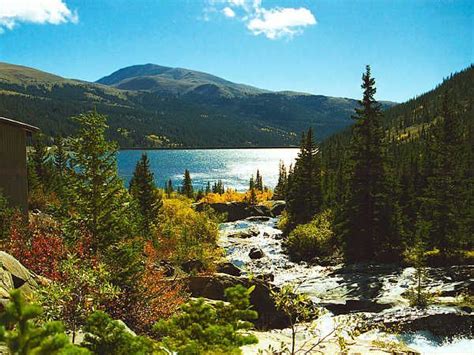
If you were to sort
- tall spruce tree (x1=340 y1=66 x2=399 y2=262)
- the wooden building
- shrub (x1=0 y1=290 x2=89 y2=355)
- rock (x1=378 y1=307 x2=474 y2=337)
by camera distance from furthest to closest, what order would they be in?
tall spruce tree (x1=340 y1=66 x2=399 y2=262) < the wooden building < rock (x1=378 y1=307 x2=474 y2=337) < shrub (x1=0 y1=290 x2=89 y2=355)

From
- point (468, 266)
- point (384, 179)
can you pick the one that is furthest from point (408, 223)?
point (468, 266)

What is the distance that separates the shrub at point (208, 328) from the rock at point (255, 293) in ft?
43.9

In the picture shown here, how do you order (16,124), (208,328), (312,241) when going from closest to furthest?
1. (208,328)
2. (16,124)
3. (312,241)

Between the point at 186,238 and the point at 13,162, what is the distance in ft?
52.1

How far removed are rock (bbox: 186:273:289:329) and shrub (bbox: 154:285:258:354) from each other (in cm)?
1337

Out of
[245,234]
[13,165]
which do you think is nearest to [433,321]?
[13,165]

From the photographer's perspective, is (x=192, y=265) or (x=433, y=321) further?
(x=192, y=265)

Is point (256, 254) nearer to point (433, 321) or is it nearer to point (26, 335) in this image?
Result: point (433, 321)

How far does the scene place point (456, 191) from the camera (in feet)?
108

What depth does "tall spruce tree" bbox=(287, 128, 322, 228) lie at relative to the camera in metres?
53.7

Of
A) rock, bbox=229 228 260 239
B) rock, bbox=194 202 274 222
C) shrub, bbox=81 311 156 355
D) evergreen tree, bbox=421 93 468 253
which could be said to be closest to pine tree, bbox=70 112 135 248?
shrub, bbox=81 311 156 355

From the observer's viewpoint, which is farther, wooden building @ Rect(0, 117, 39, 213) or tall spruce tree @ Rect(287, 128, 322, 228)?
tall spruce tree @ Rect(287, 128, 322, 228)

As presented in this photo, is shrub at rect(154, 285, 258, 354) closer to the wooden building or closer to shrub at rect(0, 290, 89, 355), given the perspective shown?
shrub at rect(0, 290, 89, 355)

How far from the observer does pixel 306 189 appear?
176ft
